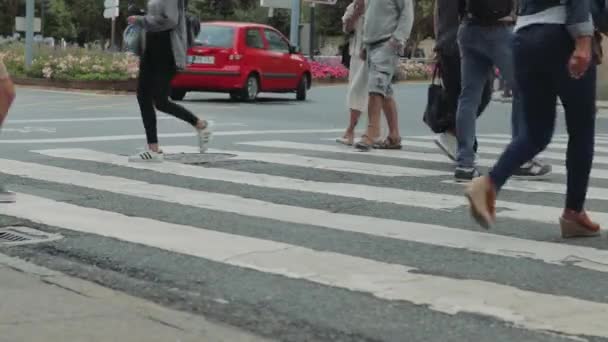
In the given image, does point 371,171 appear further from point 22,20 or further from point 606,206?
point 22,20

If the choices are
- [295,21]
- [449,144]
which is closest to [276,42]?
[295,21]

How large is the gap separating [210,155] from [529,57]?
4632 millimetres

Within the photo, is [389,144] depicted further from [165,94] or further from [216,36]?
[216,36]

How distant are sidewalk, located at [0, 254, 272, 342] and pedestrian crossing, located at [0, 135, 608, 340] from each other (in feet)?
2.18

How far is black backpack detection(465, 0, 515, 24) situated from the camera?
793 cm

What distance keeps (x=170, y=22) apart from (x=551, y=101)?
4358mm

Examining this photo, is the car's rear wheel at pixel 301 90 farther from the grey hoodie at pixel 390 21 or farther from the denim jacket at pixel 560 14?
the denim jacket at pixel 560 14

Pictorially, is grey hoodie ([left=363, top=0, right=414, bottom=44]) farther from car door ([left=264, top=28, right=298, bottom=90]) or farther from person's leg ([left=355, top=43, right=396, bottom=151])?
car door ([left=264, top=28, right=298, bottom=90])

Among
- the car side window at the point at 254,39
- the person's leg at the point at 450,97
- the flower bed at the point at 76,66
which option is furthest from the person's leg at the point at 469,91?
the flower bed at the point at 76,66

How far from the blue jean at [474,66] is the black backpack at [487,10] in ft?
0.18

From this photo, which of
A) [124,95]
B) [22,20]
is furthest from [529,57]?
[22,20]

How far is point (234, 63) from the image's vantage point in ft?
73.5

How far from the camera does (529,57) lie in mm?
5598

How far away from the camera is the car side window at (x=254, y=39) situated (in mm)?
23047
